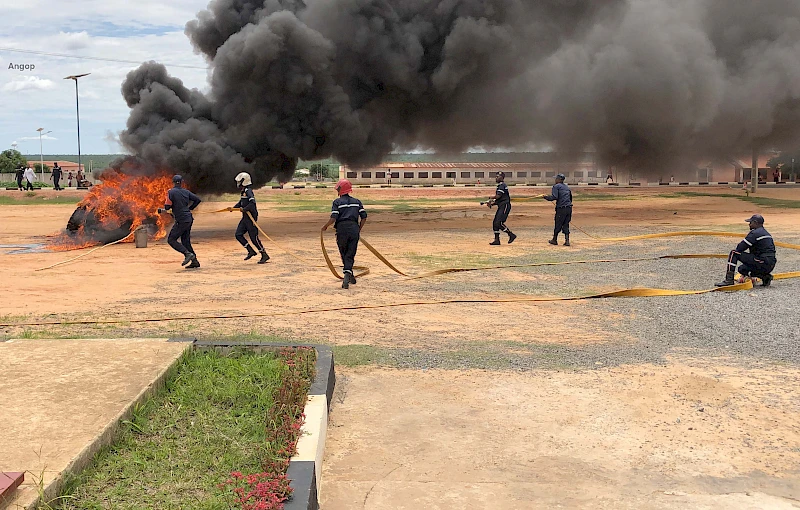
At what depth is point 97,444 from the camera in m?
3.48

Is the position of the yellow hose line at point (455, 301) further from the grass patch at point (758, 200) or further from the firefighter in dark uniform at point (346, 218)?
the grass patch at point (758, 200)

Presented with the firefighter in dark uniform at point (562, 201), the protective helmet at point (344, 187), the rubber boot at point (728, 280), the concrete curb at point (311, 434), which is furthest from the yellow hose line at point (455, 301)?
the firefighter in dark uniform at point (562, 201)

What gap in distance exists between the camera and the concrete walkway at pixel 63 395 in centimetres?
322

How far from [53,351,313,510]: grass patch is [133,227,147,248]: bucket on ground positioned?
9.93 metres

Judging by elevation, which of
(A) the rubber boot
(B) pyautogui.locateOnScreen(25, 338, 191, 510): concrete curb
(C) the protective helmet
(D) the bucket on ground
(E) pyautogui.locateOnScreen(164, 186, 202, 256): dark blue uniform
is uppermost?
(C) the protective helmet

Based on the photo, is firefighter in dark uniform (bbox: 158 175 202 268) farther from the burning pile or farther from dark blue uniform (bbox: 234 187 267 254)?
the burning pile

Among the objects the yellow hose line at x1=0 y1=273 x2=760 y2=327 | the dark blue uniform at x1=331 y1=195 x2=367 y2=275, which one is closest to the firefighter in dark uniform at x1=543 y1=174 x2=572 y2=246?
the yellow hose line at x1=0 y1=273 x2=760 y2=327

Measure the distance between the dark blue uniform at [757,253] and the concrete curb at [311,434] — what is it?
6.09 metres

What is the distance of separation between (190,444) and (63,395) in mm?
989

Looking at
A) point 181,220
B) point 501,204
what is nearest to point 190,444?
point 181,220

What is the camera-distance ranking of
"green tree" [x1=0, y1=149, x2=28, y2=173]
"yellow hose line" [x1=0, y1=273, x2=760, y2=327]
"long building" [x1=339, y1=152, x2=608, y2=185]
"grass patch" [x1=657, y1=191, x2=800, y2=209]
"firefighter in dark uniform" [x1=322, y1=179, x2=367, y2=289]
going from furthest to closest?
"green tree" [x1=0, y1=149, x2=28, y2=173] → "long building" [x1=339, y1=152, x2=608, y2=185] → "grass patch" [x1=657, y1=191, x2=800, y2=209] → "firefighter in dark uniform" [x1=322, y1=179, x2=367, y2=289] → "yellow hose line" [x1=0, y1=273, x2=760, y2=327]

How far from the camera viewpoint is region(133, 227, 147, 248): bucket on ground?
14305 millimetres

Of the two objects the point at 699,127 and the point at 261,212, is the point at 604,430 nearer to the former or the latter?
the point at 699,127

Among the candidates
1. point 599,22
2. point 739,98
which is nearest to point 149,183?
point 599,22
